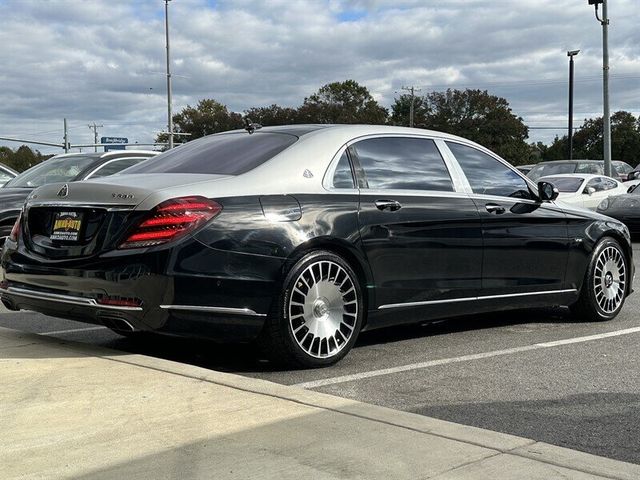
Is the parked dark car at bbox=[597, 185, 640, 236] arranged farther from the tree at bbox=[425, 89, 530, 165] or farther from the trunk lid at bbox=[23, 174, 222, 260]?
the tree at bbox=[425, 89, 530, 165]

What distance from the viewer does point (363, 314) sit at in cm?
580

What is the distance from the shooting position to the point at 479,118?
8531cm

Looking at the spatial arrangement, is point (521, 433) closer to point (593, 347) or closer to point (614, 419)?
point (614, 419)

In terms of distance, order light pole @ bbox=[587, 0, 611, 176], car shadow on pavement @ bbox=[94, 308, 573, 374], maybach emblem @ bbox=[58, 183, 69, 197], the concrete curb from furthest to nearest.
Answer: light pole @ bbox=[587, 0, 611, 176] → car shadow on pavement @ bbox=[94, 308, 573, 374] → maybach emblem @ bbox=[58, 183, 69, 197] → the concrete curb

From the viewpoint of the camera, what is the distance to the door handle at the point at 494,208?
6594 millimetres

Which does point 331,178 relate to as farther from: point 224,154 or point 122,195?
point 122,195

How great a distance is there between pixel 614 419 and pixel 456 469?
1.45m

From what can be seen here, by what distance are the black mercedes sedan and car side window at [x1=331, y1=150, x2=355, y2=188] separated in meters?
0.01

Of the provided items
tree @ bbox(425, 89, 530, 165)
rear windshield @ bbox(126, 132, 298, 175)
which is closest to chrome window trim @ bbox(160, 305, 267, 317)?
rear windshield @ bbox(126, 132, 298, 175)

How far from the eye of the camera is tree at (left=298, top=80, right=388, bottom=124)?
81.4 m

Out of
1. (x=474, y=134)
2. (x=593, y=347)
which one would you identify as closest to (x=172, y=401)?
(x=593, y=347)

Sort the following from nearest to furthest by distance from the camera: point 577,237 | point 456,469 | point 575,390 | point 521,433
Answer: point 456,469, point 521,433, point 575,390, point 577,237

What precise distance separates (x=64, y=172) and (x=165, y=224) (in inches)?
281

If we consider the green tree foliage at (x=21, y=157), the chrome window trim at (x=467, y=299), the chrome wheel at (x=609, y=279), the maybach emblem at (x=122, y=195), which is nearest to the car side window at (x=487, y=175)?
the chrome window trim at (x=467, y=299)
